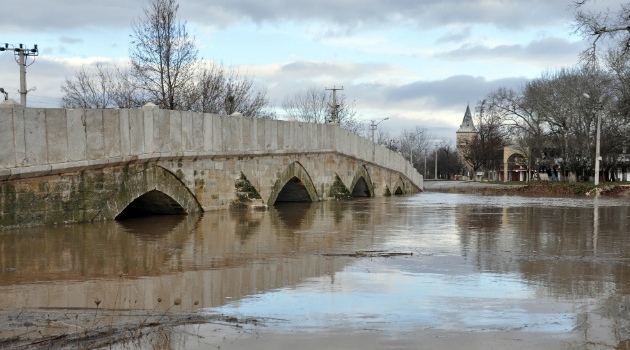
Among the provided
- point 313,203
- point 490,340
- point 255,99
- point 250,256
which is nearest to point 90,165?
point 250,256

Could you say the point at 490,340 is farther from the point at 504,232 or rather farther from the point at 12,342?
the point at 504,232

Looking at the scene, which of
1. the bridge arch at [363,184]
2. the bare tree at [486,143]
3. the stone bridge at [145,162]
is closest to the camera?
the stone bridge at [145,162]

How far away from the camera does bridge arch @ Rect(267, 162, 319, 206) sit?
67.6 feet

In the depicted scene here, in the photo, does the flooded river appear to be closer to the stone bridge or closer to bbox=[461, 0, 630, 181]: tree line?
the stone bridge

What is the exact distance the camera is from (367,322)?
5020 mm

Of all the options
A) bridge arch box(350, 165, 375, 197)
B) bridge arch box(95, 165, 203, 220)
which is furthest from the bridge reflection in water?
bridge arch box(350, 165, 375, 197)

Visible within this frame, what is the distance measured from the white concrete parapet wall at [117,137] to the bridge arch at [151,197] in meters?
0.40

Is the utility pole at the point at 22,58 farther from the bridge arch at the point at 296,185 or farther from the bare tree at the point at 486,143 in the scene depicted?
the bare tree at the point at 486,143

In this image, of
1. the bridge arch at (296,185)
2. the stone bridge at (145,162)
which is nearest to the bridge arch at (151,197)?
the stone bridge at (145,162)

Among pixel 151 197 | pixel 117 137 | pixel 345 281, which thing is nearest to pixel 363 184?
pixel 151 197

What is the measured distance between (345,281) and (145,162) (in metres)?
8.36

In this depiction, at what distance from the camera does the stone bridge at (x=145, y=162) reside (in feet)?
38.1

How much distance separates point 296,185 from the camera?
22688mm

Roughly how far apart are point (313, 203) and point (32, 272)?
15.7 metres
